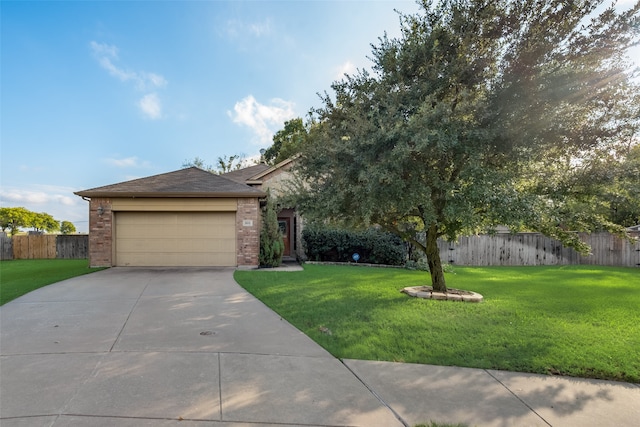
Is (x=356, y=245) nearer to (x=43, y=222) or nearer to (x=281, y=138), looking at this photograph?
(x=281, y=138)

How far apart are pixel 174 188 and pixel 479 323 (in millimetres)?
10789

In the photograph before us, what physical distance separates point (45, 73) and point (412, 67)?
11.3m

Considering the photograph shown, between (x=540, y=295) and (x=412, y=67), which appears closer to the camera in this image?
(x=412, y=67)

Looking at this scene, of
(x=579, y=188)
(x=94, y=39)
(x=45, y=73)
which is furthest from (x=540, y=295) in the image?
(x=45, y=73)

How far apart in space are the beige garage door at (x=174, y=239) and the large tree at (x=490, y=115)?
680cm

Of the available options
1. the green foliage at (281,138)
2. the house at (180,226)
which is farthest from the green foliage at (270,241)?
the green foliage at (281,138)

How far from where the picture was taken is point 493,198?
577 centimetres

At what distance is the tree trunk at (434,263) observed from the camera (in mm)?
8297

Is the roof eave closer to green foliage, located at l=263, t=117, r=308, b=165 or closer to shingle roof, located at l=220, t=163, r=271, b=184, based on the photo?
shingle roof, located at l=220, t=163, r=271, b=184

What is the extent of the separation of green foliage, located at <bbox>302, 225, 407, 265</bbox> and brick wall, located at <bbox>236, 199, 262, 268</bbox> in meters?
2.60

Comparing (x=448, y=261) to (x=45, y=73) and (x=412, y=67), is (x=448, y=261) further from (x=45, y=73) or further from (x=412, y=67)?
(x=45, y=73)

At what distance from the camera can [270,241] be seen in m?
13.3

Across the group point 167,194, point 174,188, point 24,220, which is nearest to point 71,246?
point 174,188

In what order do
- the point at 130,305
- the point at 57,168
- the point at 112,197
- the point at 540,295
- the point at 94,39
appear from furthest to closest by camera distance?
1. the point at 57,168
2. the point at 112,197
3. the point at 94,39
4. the point at 540,295
5. the point at 130,305
